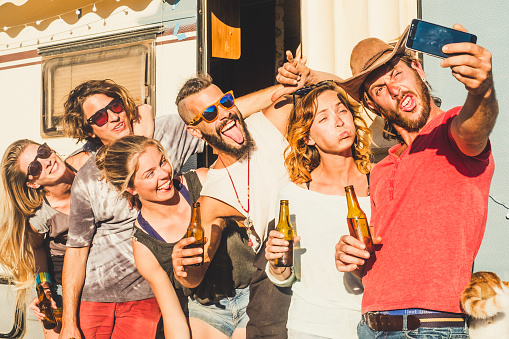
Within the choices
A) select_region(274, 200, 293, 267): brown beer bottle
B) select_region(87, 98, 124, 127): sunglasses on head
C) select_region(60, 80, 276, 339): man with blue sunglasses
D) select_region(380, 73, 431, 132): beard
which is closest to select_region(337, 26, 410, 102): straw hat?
select_region(380, 73, 431, 132): beard

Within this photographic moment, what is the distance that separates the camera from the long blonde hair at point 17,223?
200 inches

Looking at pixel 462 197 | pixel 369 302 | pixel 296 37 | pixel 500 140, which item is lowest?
pixel 369 302

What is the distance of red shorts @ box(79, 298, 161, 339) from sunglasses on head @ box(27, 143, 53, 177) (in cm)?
142

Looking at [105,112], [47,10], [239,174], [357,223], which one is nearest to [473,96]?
[357,223]

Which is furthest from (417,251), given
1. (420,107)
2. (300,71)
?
(300,71)

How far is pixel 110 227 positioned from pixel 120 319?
0.82 meters

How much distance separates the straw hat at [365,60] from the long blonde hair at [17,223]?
11.0ft

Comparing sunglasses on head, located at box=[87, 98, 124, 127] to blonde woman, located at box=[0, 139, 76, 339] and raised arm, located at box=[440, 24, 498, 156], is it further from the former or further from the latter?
raised arm, located at box=[440, 24, 498, 156]

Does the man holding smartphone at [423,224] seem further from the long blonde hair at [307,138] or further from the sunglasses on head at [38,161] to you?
the sunglasses on head at [38,161]

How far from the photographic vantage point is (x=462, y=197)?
2.55 m

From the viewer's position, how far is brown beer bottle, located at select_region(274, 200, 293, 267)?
10.6ft

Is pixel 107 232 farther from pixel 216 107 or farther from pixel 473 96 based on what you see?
pixel 473 96

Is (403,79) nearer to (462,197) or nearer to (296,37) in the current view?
(462,197)

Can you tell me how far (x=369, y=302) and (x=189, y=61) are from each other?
2.81 meters
